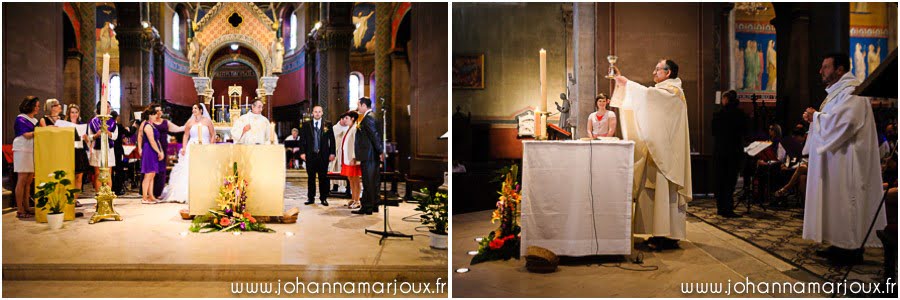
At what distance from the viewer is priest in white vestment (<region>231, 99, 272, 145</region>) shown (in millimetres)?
6309

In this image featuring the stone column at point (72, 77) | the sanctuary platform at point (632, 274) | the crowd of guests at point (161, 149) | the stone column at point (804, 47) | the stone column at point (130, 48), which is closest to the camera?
the sanctuary platform at point (632, 274)

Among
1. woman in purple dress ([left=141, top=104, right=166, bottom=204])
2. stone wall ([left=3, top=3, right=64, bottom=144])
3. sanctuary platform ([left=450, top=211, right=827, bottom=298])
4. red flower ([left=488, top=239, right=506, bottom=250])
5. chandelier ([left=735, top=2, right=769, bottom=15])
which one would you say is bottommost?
sanctuary platform ([left=450, top=211, right=827, bottom=298])

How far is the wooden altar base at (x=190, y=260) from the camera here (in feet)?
12.5

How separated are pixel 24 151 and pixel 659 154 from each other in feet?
20.8

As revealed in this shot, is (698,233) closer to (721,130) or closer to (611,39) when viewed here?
(721,130)

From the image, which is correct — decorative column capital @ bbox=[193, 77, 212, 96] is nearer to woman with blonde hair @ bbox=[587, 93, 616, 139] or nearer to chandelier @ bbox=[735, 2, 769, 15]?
woman with blonde hair @ bbox=[587, 93, 616, 139]

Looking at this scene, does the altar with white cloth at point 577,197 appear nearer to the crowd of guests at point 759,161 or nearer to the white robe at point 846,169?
the white robe at point 846,169

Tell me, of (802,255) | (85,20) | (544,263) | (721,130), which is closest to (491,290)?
(544,263)

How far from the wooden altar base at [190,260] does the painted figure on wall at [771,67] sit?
56.4ft

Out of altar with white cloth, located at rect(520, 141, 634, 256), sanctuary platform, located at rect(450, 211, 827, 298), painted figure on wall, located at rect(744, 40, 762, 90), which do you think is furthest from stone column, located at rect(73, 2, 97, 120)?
painted figure on wall, located at rect(744, 40, 762, 90)

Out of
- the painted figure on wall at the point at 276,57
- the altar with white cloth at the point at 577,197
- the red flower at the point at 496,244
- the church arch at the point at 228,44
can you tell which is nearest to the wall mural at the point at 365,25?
the painted figure on wall at the point at 276,57

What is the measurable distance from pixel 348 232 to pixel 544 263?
7.03 ft

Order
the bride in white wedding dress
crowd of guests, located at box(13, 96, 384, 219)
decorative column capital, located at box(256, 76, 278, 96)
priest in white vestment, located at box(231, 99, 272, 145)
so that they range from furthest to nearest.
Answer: decorative column capital, located at box(256, 76, 278, 96)
the bride in white wedding dress
priest in white vestment, located at box(231, 99, 272, 145)
crowd of guests, located at box(13, 96, 384, 219)

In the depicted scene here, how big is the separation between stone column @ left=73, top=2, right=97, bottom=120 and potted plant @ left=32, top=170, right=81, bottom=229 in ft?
37.2
